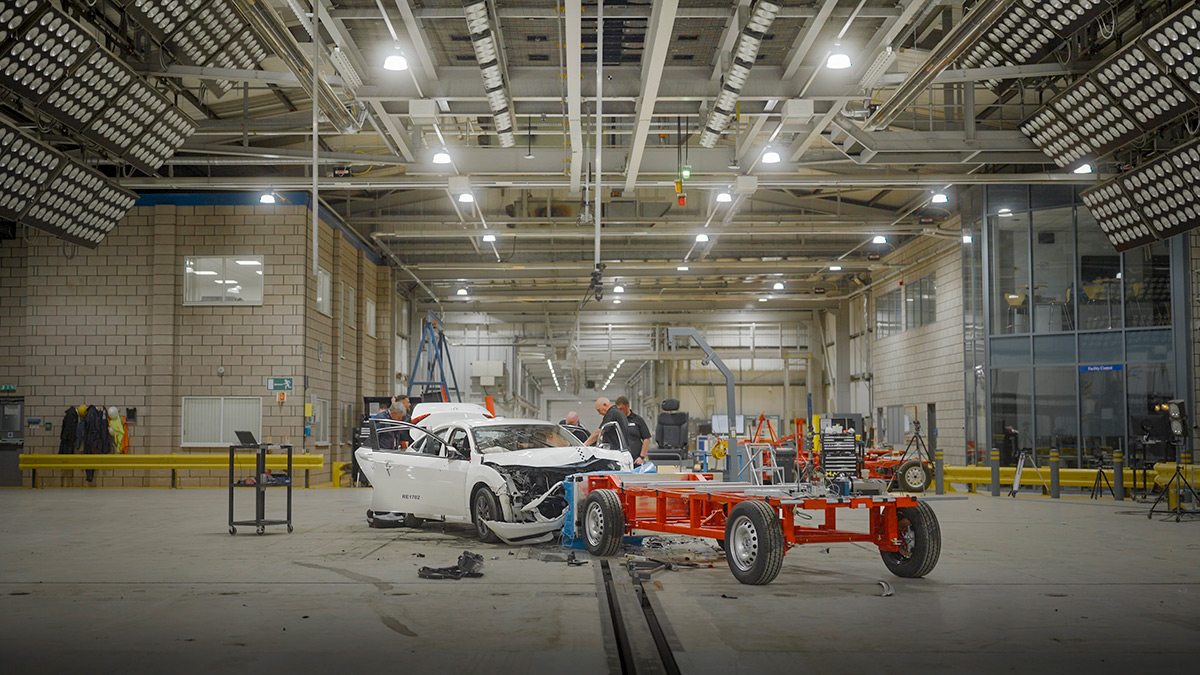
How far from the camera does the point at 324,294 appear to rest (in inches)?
1000

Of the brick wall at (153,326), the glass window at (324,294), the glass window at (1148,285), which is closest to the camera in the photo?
the glass window at (1148,285)

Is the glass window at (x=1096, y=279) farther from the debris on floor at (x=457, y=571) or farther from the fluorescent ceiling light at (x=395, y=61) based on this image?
the debris on floor at (x=457, y=571)

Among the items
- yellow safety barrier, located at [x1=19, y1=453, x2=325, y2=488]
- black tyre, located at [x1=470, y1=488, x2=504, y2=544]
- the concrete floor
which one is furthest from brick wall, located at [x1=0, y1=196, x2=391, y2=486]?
black tyre, located at [x1=470, y1=488, x2=504, y2=544]

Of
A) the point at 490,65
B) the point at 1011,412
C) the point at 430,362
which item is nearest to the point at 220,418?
the point at 430,362

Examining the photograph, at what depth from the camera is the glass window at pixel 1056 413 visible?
22.6 m

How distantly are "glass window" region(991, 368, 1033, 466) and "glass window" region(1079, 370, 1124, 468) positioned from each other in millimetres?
1231

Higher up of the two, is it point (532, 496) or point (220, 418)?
point (220, 418)

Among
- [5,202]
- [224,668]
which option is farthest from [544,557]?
[5,202]

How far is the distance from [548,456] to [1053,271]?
1570cm

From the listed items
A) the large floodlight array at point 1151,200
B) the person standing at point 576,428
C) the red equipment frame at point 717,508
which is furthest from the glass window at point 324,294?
the large floodlight array at point 1151,200

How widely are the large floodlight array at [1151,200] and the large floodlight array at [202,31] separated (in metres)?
13.6

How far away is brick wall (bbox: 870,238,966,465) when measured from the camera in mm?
26281

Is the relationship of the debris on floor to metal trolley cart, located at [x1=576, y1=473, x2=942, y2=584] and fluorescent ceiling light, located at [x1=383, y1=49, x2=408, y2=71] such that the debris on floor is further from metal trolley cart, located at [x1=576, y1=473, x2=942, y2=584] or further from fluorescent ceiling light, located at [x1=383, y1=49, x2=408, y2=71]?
fluorescent ceiling light, located at [x1=383, y1=49, x2=408, y2=71]

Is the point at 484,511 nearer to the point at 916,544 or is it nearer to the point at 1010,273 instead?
the point at 916,544
